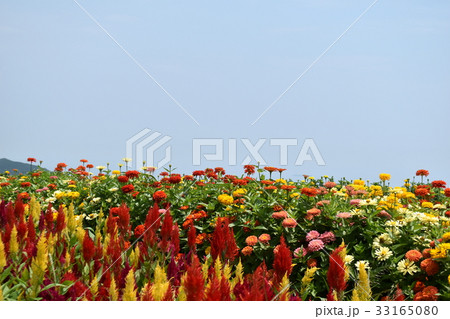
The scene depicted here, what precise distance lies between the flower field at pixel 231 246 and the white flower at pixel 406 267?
0.01m

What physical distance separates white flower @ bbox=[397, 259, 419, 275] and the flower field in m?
0.01

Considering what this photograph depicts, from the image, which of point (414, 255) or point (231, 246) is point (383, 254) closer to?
point (414, 255)

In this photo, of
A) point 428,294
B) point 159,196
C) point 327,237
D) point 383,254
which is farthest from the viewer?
Result: point 159,196

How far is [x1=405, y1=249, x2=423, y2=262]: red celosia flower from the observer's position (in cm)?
429

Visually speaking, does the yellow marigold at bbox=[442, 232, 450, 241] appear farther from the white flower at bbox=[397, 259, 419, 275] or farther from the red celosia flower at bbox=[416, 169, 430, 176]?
the red celosia flower at bbox=[416, 169, 430, 176]

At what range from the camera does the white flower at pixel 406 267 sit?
14.0 feet

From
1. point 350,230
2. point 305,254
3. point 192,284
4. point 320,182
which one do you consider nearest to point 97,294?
point 192,284

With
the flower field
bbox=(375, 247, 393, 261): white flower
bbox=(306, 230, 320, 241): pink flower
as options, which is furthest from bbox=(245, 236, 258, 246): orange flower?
bbox=(375, 247, 393, 261): white flower

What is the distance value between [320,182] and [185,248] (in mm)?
4711

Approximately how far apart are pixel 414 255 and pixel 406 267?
0.44ft

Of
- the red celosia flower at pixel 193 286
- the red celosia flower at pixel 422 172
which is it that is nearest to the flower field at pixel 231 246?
the red celosia flower at pixel 193 286

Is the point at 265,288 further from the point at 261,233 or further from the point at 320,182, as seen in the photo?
the point at 320,182

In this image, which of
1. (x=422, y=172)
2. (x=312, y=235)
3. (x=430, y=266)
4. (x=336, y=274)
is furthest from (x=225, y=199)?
(x=422, y=172)

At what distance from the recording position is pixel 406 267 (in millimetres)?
4352
